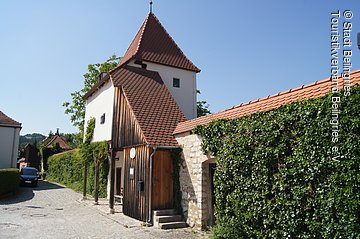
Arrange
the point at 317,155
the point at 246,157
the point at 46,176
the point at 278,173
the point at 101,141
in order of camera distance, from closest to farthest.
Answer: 1. the point at 317,155
2. the point at 278,173
3. the point at 246,157
4. the point at 101,141
5. the point at 46,176

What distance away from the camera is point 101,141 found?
1758 centimetres

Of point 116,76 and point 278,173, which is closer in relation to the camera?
point 278,173

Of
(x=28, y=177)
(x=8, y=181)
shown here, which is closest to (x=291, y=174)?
(x=8, y=181)

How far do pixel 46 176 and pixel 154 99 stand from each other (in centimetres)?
2711

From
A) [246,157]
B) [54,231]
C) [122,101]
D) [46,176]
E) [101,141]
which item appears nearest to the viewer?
[246,157]

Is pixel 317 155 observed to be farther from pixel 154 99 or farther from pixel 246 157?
pixel 154 99

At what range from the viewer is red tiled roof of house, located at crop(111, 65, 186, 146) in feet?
37.9

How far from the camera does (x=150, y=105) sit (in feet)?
43.8

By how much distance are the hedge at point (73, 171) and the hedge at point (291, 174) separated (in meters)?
12.0

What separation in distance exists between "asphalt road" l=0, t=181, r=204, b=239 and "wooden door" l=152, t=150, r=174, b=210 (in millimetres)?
1090

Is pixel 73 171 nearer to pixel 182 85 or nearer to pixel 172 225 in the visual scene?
pixel 182 85

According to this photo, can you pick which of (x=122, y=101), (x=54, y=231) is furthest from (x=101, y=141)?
(x=54, y=231)

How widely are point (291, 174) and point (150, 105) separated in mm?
8298

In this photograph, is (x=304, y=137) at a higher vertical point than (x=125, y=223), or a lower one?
higher
